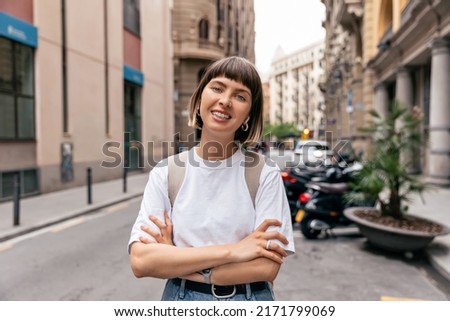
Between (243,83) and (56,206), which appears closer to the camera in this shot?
(243,83)

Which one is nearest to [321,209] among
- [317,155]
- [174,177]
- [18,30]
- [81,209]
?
[317,155]

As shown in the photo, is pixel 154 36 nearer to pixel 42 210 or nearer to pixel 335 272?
pixel 42 210

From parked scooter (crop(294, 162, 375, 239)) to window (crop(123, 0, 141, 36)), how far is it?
35.8 feet

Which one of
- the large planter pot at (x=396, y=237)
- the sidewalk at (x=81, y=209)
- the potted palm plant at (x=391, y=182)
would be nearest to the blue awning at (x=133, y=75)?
the sidewalk at (x=81, y=209)

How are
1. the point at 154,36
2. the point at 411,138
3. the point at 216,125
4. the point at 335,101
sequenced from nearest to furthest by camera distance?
the point at 216,125 → the point at 411,138 → the point at 154,36 → the point at 335,101

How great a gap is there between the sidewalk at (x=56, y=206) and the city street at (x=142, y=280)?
65cm

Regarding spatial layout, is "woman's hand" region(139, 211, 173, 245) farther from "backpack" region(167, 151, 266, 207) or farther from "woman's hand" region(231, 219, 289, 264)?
"woman's hand" region(231, 219, 289, 264)

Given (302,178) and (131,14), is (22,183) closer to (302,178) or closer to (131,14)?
(131,14)

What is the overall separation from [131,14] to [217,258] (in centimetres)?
1496

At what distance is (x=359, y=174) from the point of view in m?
5.95

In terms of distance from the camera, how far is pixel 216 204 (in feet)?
4.75

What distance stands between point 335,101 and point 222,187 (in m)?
34.6

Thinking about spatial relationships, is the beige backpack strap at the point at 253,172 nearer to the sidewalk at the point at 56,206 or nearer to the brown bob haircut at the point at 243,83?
the brown bob haircut at the point at 243,83
